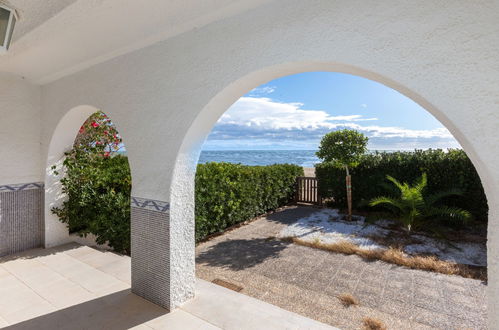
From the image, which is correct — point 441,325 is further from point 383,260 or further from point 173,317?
point 173,317

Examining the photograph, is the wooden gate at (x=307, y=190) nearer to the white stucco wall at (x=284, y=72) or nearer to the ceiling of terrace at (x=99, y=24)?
the white stucco wall at (x=284, y=72)

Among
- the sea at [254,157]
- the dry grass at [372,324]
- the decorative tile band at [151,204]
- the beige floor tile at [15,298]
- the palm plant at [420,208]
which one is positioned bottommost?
the dry grass at [372,324]

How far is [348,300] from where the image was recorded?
3295 millimetres

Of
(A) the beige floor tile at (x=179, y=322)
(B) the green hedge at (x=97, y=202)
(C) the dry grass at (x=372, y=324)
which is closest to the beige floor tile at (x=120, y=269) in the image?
(B) the green hedge at (x=97, y=202)

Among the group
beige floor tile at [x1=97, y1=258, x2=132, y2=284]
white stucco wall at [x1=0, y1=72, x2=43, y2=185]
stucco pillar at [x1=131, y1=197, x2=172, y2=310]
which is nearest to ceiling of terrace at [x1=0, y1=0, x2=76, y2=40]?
stucco pillar at [x1=131, y1=197, x2=172, y2=310]

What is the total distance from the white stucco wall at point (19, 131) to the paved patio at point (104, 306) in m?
1.51

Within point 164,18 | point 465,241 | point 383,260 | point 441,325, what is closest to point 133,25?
point 164,18

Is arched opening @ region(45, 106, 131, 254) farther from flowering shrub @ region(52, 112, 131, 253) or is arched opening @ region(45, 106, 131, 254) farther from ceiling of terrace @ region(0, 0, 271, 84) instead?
ceiling of terrace @ region(0, 0, 271, 84)

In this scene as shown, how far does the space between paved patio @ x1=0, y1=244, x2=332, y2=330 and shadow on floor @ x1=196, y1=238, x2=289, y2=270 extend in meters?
1.22

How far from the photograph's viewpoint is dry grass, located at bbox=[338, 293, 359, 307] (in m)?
3.24

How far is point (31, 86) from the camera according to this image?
170 inches

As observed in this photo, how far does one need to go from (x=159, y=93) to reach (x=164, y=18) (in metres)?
0.72

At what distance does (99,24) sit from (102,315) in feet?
9.56

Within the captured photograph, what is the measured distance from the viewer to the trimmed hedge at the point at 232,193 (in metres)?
5.50
